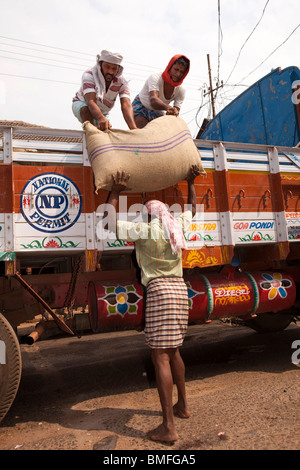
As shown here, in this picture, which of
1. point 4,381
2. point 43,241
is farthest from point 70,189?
point 4,381

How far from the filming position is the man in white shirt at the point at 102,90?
3.20 m

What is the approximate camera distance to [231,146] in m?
3.66

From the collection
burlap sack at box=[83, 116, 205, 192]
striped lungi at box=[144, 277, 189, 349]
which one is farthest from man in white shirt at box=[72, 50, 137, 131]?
striped lungi at box=[144, 277, 189, 349]

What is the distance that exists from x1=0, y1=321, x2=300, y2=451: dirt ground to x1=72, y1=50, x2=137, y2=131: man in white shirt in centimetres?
239

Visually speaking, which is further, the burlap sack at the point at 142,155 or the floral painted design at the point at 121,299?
the floral painted design at the point at 121,299

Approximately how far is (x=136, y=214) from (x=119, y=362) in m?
2.42

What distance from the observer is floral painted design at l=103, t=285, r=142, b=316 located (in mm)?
3156

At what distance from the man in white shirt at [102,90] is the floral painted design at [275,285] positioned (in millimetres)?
2044

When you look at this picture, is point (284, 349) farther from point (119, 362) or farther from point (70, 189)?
point (70, 189)

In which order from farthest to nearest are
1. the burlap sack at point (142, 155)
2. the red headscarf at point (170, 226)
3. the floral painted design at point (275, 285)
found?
the floral painted design at point (275, 285) → the burlap sack at point (142, 155) → the red headscarf at point (170, 226)

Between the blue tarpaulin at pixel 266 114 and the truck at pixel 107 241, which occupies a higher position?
the blue tarpaulin at pixel 266 114

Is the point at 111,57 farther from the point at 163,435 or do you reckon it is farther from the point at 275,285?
the point at 163,435

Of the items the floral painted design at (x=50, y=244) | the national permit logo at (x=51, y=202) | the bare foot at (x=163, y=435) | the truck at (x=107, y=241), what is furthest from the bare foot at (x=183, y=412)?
the national permit logo at (x=51, y=202)

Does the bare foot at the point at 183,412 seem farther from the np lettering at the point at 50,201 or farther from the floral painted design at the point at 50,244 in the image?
the np lettering at the point at 50,201
